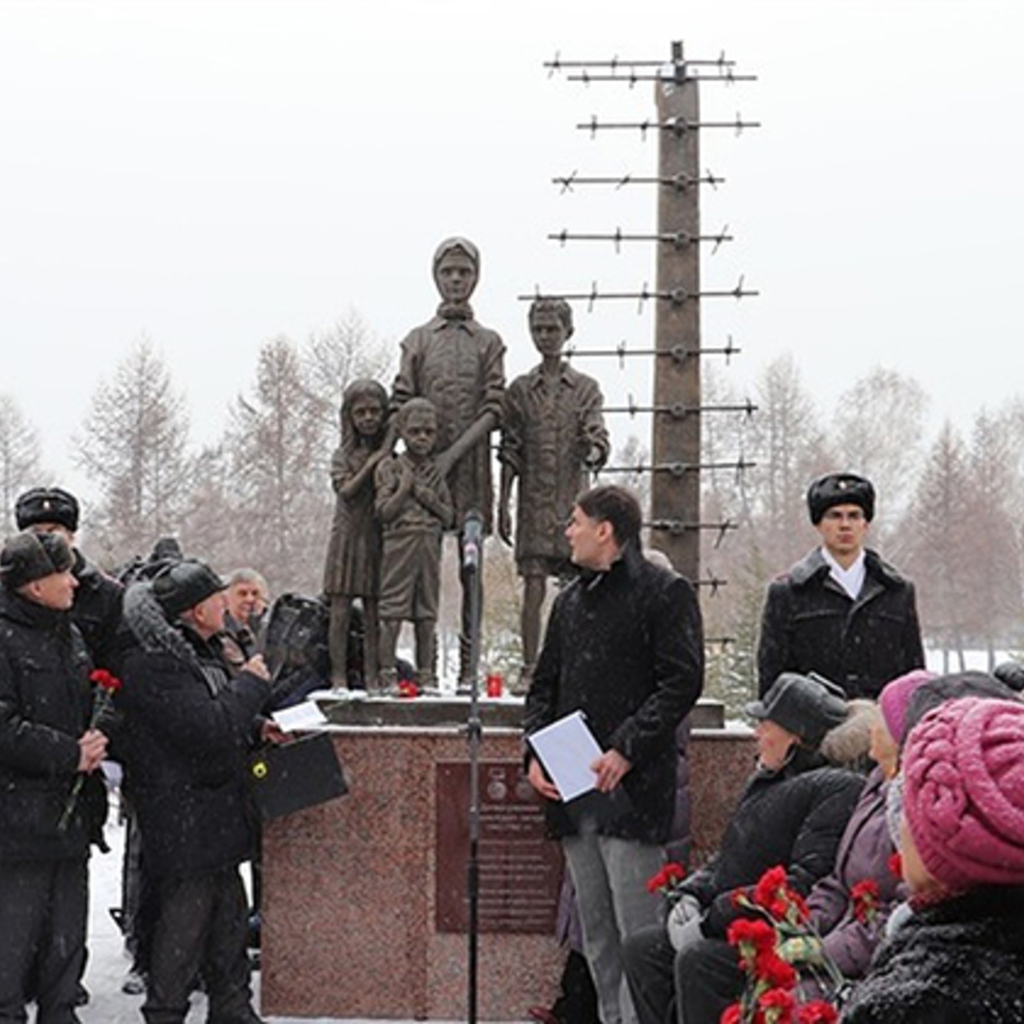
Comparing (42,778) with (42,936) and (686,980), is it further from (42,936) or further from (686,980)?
(686,980)

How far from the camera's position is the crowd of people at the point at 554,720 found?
5.02 meters

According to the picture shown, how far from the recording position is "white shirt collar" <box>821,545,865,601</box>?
6207 mm

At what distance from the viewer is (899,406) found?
5006cm

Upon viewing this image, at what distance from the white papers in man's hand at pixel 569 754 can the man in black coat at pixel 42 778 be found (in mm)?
1491

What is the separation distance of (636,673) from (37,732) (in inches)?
78.7

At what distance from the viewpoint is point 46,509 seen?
21.4ft

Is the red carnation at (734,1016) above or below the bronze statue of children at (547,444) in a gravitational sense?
below

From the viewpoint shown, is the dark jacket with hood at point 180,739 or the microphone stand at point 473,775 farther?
the microphone stand at point 473,775

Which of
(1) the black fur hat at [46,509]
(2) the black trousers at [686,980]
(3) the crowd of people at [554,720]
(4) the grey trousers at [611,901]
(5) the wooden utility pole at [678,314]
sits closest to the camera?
(2) the black trousers at [686,980]

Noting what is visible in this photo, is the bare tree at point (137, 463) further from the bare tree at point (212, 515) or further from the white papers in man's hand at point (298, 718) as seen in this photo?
the white papers in man's hand at point (298, 718)

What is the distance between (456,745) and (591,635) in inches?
40.3

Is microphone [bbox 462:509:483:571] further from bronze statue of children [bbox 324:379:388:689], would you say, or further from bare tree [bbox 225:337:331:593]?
bare tree [bbox 225:337:331:593]

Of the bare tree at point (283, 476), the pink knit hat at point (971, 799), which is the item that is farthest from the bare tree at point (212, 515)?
the pink knit hat at point (971, 799)

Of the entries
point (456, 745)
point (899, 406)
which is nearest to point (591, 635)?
point (456, 745)
